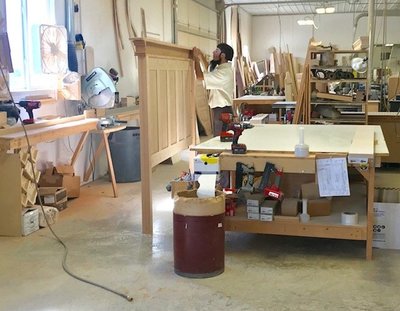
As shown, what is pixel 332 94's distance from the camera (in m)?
6.65

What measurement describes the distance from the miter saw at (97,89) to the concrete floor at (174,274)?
1.76 metres

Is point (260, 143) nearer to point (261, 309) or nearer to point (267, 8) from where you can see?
point (261, 309)

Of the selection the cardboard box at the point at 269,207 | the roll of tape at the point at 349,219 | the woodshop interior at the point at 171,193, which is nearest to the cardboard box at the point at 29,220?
the woodshop interior at the point at 171,193

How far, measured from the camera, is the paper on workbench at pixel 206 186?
338 centimetres

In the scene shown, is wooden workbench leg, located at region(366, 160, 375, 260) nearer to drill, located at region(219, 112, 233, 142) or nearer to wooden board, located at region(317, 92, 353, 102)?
drill, located at region(219, 112, 233, 142)

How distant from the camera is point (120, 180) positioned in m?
6.30

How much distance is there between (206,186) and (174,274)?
22.9 inches

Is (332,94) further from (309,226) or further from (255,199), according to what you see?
(309,226)

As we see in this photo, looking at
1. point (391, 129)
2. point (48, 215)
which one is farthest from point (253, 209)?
point (391, 129)

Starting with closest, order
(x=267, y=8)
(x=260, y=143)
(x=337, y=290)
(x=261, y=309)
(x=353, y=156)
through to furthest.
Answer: (x=261, y=309), (x=337, y=290), (x=353, y=156), (x=260, y=143), (x=267, y=8)

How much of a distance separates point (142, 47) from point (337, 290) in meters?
2.15

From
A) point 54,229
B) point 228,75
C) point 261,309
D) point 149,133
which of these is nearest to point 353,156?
point 261,309

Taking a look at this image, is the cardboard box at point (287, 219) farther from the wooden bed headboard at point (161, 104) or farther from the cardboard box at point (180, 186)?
the wooden bed headboard at point (161, 104)

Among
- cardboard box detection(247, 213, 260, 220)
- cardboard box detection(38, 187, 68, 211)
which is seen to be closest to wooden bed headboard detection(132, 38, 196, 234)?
cardboard box detection(247, 213, 260, 220)
